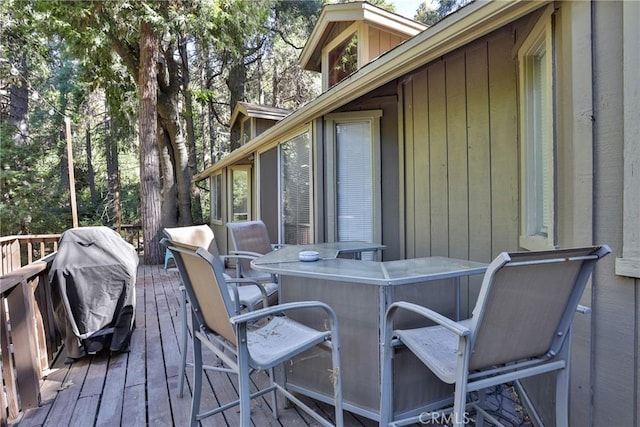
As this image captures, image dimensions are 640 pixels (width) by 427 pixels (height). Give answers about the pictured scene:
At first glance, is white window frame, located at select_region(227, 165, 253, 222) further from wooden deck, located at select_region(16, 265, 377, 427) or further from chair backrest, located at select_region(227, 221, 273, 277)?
wooden deck, located at select_region(16, 265, 377, 427)

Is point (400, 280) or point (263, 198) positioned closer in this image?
point (400, 280)

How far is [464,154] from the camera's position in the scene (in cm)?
293

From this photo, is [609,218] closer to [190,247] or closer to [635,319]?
[635,319]

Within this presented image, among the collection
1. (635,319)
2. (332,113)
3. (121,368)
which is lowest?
(121,368)

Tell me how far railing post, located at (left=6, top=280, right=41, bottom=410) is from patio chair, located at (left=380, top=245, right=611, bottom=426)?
2.36 m

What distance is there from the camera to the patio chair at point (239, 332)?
1460 millimetres

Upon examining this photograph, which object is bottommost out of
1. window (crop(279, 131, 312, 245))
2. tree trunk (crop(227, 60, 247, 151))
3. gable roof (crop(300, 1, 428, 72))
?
window (crop(279, 131, 312, 245))

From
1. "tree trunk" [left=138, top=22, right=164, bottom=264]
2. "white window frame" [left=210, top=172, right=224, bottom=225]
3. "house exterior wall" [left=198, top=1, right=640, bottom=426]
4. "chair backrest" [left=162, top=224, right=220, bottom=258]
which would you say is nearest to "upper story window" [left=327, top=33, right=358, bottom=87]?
"house exterior wall" [left=198, top=1, right=640, bottom=426]

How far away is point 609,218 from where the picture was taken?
150 cm

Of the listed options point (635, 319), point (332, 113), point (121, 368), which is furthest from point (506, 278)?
point (332, 113)

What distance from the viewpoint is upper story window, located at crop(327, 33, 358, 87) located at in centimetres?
559

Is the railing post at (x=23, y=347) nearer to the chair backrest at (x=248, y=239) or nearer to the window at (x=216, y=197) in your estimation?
the chair backrest at (x=248, y=239)

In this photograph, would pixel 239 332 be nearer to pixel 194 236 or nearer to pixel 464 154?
pixel 464 154

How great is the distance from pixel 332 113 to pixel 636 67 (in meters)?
2.92
